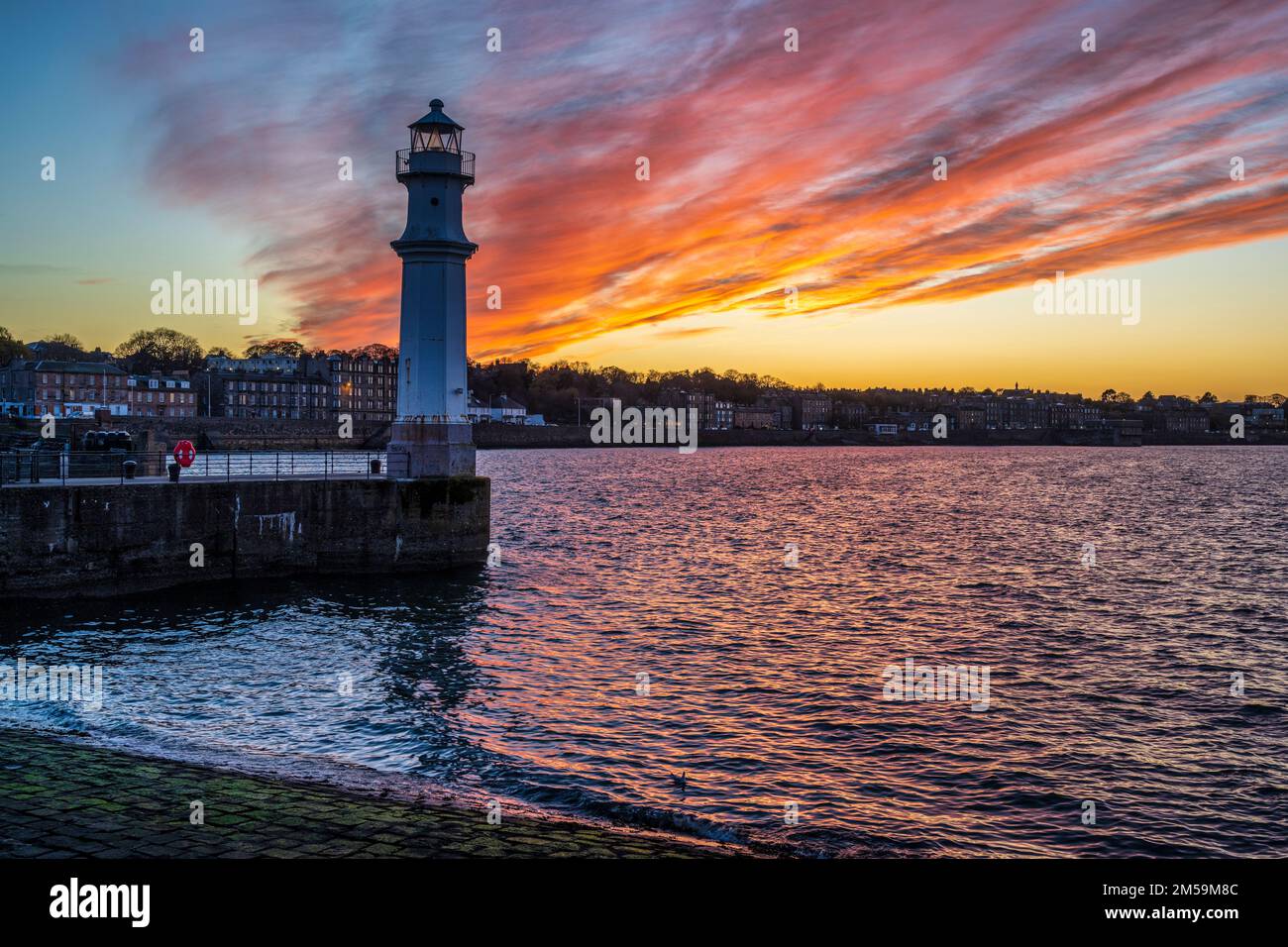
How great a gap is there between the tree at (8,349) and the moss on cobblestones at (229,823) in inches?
6541

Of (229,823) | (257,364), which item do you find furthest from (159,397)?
(229,823)

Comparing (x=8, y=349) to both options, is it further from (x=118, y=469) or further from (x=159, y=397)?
(x=118, y=469)

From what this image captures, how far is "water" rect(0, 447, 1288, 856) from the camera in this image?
41.1ft

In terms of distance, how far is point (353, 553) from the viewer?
30.6m

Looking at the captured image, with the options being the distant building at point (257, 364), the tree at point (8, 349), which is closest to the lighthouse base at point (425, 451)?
the tree at point (8, 349)

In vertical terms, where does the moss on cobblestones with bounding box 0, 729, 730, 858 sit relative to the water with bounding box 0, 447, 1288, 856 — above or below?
above

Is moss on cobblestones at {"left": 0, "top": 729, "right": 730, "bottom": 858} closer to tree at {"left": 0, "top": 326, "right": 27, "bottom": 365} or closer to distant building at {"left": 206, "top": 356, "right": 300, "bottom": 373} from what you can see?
tree at {"left": 0, "top": 326, "right": 27, "bottom": 365}

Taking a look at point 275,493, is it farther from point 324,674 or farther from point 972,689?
point 972,689

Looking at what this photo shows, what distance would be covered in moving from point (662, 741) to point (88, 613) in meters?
16.2

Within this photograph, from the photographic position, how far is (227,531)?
2798cm

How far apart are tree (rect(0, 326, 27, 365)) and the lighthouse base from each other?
146460 millimetres

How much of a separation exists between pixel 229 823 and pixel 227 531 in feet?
68.4

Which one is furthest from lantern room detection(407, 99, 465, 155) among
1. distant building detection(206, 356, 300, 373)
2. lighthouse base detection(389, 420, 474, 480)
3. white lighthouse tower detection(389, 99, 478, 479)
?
distant building detection(206, 356, 300, 373)
